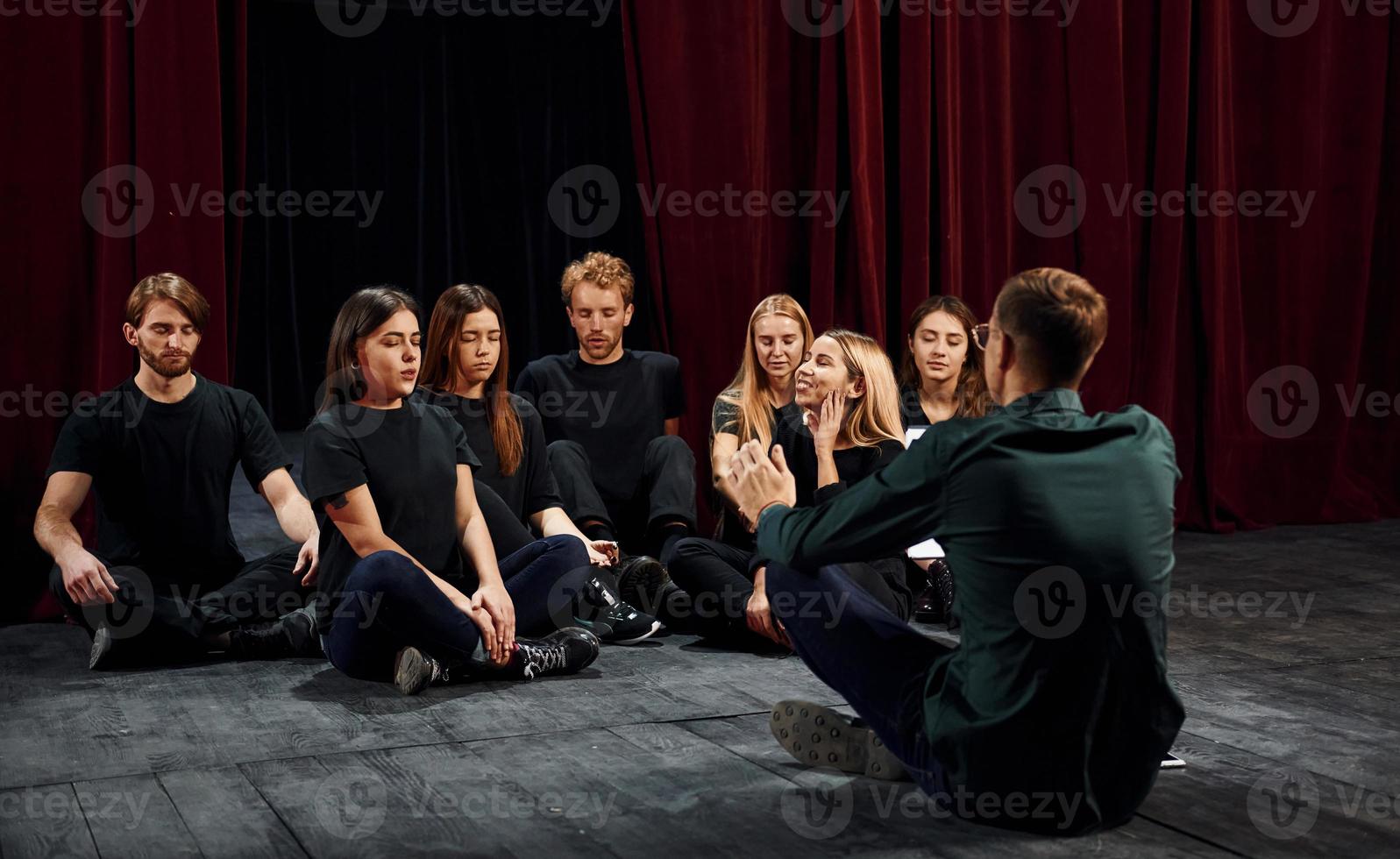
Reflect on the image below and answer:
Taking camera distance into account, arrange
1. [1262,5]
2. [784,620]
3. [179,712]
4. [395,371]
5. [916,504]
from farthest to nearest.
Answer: [1262,5] → [395,371] → [179,712] → [784,620] → [916,504]

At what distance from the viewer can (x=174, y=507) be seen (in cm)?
334

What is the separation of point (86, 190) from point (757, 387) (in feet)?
6.10

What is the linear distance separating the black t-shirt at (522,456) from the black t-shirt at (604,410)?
1.19 feet

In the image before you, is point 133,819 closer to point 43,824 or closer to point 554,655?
point 43,824

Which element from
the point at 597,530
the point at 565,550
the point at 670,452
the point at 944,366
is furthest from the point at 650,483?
the point at 944,366

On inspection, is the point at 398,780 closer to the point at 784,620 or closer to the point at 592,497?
the point at 784,620

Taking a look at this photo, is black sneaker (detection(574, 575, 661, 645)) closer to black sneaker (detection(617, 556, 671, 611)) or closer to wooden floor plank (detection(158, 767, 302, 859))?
black sneaker (detection(617, 556, 671, 611))

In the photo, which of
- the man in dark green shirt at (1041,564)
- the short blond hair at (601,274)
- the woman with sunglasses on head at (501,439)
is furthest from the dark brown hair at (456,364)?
the man in dark green shirt at (1041,564)

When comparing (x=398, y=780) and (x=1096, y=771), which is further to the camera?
(x=398, y=780)

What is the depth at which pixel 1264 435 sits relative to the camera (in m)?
5.20

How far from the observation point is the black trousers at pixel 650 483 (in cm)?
376

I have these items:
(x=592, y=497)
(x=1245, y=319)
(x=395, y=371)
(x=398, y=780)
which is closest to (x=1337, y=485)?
(x=1245, y=319)

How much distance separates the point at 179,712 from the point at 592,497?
1349 mm

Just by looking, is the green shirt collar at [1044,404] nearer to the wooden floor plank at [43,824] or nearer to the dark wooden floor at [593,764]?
the dark wooden floor at [593,764]
